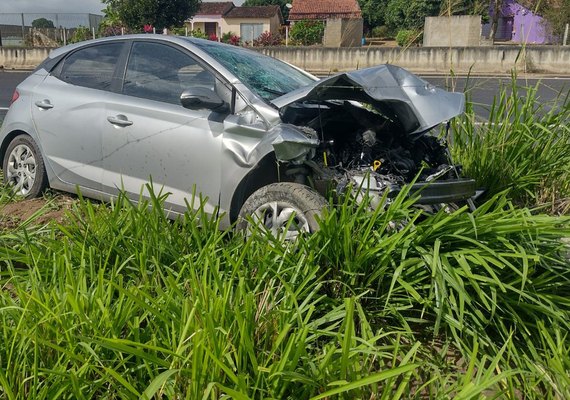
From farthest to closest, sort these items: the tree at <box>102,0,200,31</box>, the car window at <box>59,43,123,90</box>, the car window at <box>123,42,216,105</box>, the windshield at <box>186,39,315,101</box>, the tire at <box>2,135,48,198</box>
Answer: the tree at <box>102,0,200,31</box>, the tire at <box>2,135,48,198</box>, the car window at <box>59,43,123,90</box>, the car window at <box>123,42,216,105</box>, the windshield at <box>186,39,315,101</box>

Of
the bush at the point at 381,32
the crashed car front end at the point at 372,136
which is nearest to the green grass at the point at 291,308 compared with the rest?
the crashed car front end at the point at 372,136

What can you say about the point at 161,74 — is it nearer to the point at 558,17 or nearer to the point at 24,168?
the point at 24,168

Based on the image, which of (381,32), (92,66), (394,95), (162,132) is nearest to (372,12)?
(381,32)

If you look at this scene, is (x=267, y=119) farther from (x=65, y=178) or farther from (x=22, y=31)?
(x=22, y=31)

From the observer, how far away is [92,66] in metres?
4.86

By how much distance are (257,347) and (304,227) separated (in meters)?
1.05

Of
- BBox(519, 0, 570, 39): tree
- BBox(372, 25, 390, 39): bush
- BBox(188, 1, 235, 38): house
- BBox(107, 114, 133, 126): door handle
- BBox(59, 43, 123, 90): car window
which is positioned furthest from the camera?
BBox(188, 1, 235, 38): house

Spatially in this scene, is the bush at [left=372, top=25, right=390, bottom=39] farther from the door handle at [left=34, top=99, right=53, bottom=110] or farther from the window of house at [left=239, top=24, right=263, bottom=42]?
the door handle at [left=34, top=99, right=53, bottom=110]

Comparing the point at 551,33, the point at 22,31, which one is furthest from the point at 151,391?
the point at 22,31

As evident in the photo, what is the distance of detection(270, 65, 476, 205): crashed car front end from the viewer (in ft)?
11.1

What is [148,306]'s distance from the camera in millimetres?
2324

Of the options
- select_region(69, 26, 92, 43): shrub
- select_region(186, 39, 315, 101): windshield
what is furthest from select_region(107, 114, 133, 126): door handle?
select_region(69, 26, 92, 43): shrub

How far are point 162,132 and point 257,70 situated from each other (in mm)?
892

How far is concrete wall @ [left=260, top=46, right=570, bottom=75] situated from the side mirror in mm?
17312
